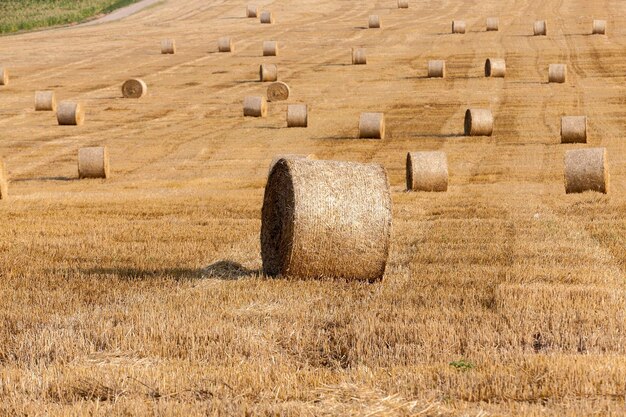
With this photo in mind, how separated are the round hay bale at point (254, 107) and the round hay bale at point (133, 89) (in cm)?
663

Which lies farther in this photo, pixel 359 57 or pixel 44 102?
pixel 359 57

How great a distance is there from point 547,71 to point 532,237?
33.1 meters

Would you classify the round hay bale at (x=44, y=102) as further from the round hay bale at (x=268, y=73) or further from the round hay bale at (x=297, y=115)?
the round hay bale at (x=268, y=73)

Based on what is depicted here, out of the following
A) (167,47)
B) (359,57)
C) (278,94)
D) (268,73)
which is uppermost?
(167,47)

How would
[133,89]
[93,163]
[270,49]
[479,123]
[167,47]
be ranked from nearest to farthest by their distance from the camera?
[93,163]
[479,123]
[133,89]
[270,49]
[167,47]

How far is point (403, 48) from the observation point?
5588 cm

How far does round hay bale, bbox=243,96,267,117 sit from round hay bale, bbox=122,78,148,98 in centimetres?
663

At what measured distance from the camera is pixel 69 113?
3625 centimetres

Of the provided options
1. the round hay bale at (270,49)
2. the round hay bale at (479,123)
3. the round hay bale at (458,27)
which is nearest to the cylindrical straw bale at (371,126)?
the round hay bale at (479,123)

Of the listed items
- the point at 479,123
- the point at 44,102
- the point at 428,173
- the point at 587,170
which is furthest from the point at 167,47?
the point at 587,170

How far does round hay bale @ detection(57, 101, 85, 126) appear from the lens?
36.3 m

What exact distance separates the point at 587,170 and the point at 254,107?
1845cm

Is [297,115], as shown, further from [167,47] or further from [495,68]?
[167,47]

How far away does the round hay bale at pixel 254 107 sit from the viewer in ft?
123
